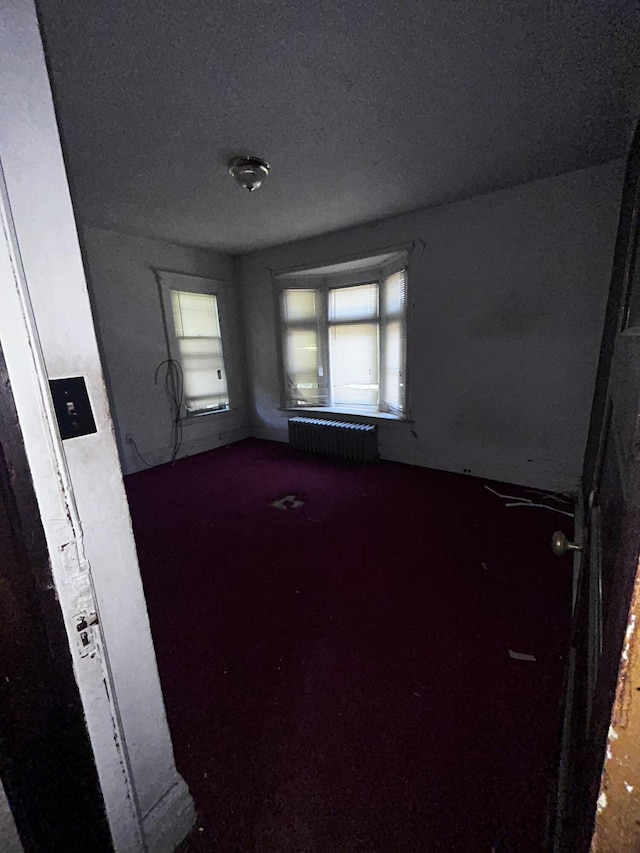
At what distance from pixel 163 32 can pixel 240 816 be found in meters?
2.94

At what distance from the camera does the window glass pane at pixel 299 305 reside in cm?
461

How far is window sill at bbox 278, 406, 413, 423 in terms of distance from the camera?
13.4ft

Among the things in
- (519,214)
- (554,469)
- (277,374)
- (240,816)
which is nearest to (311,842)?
(240,816)

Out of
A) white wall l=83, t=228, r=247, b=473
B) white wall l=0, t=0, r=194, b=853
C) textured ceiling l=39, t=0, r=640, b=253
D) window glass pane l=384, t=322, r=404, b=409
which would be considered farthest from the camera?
window glass pane l=384, t=322, r=404, b=409

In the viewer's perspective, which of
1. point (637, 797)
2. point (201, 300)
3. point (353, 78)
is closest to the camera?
point (637, 797)

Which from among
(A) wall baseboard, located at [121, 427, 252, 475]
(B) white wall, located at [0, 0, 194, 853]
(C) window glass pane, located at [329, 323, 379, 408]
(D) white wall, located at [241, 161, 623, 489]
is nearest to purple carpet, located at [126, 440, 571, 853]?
(B) white wall, located at [0, 0, 194, 853]

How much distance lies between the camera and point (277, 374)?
4.96 metres

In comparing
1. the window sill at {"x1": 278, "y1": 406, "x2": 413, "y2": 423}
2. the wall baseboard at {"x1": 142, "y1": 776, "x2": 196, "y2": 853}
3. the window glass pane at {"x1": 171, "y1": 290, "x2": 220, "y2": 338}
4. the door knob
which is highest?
the window glass pane at {"x1": 171, "y1": 290, "x2": 220, "y2": 338}

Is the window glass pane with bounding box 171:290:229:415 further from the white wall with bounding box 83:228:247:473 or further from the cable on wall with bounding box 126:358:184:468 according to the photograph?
the white wall with bounding box 83:228:247:473

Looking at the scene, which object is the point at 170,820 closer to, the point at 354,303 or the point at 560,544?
the point at 560,544

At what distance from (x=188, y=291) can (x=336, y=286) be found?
199 cm

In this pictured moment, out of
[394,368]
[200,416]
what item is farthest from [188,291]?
[394,368]

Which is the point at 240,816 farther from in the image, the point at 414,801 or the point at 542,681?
the point at 542,681

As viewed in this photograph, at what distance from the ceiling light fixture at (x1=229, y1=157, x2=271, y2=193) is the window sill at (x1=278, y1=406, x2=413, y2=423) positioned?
8.88ft
